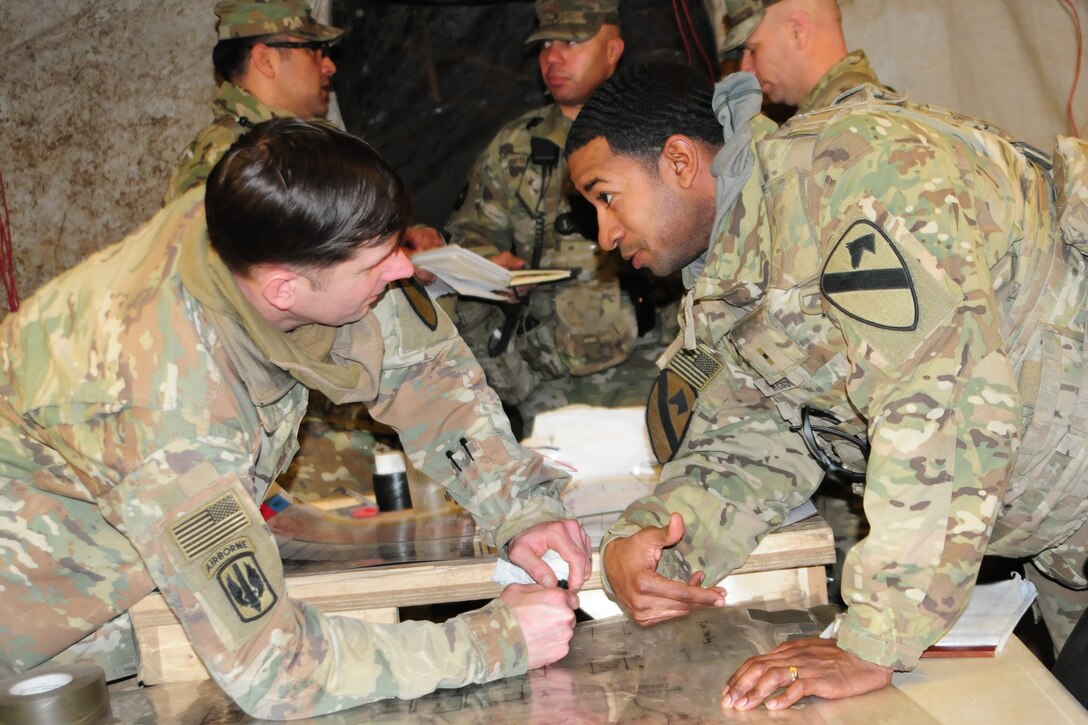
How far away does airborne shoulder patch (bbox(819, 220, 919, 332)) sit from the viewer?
1.44m

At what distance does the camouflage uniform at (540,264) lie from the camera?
3883 millimetres

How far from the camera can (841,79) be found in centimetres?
304

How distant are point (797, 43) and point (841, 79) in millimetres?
251

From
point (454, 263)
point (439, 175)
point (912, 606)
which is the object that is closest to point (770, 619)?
point (912, 606)

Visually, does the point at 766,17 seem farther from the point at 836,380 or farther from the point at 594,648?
the point at 594,648

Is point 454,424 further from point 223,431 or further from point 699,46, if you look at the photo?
point 699,46

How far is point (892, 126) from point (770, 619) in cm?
82

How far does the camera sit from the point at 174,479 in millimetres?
1384

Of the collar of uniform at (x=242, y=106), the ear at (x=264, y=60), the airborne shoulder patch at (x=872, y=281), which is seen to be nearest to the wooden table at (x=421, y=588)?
the airborne shoulder patch at (x=872, y=281)

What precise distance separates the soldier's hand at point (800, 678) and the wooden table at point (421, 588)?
349 millimetres

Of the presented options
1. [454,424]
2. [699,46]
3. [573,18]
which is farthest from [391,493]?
[699,46]

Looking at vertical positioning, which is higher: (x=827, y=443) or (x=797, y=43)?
(x=797, y=43)

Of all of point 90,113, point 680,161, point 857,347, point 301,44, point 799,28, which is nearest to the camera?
point 857,347

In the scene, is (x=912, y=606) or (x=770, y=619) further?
(x=770, y=619)
